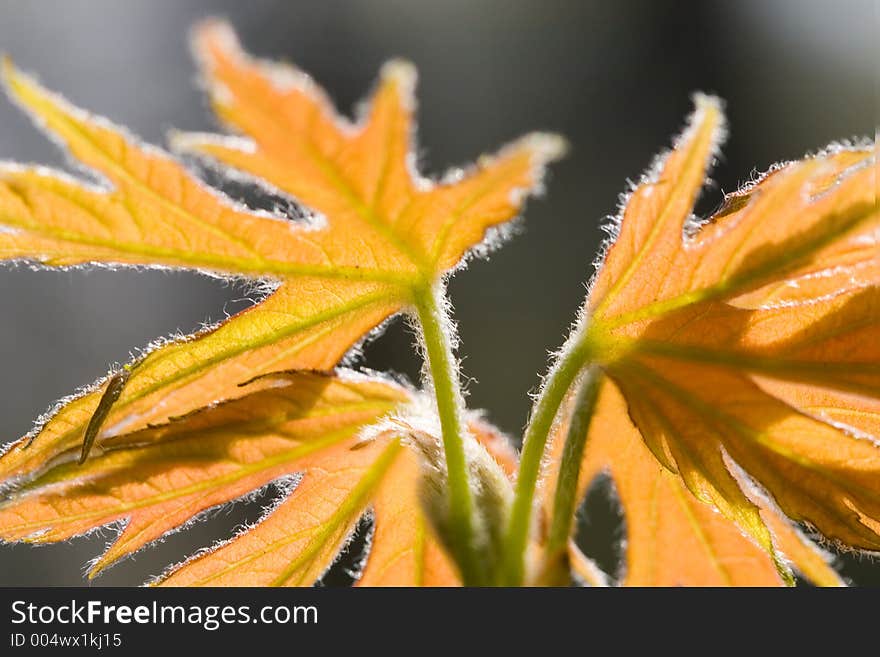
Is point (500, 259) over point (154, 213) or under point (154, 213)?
over

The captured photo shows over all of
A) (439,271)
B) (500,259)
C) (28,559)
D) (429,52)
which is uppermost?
(429,52)

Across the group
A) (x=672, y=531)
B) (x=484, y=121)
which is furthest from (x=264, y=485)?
(x=484, y=121)

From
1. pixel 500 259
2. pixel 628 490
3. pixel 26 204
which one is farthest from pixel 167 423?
pixel 500 259

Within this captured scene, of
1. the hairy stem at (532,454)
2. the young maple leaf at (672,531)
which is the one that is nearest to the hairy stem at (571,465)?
the hairy stem at (532,454)

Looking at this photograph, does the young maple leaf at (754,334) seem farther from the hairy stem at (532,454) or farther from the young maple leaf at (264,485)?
the young maple leaf at (264,485)

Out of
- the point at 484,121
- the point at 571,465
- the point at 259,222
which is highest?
the point at 484,121

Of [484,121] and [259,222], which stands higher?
[484,121]

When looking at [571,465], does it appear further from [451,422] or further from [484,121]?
[484,121]

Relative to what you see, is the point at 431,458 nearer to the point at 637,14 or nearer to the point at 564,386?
the point at 564,386
